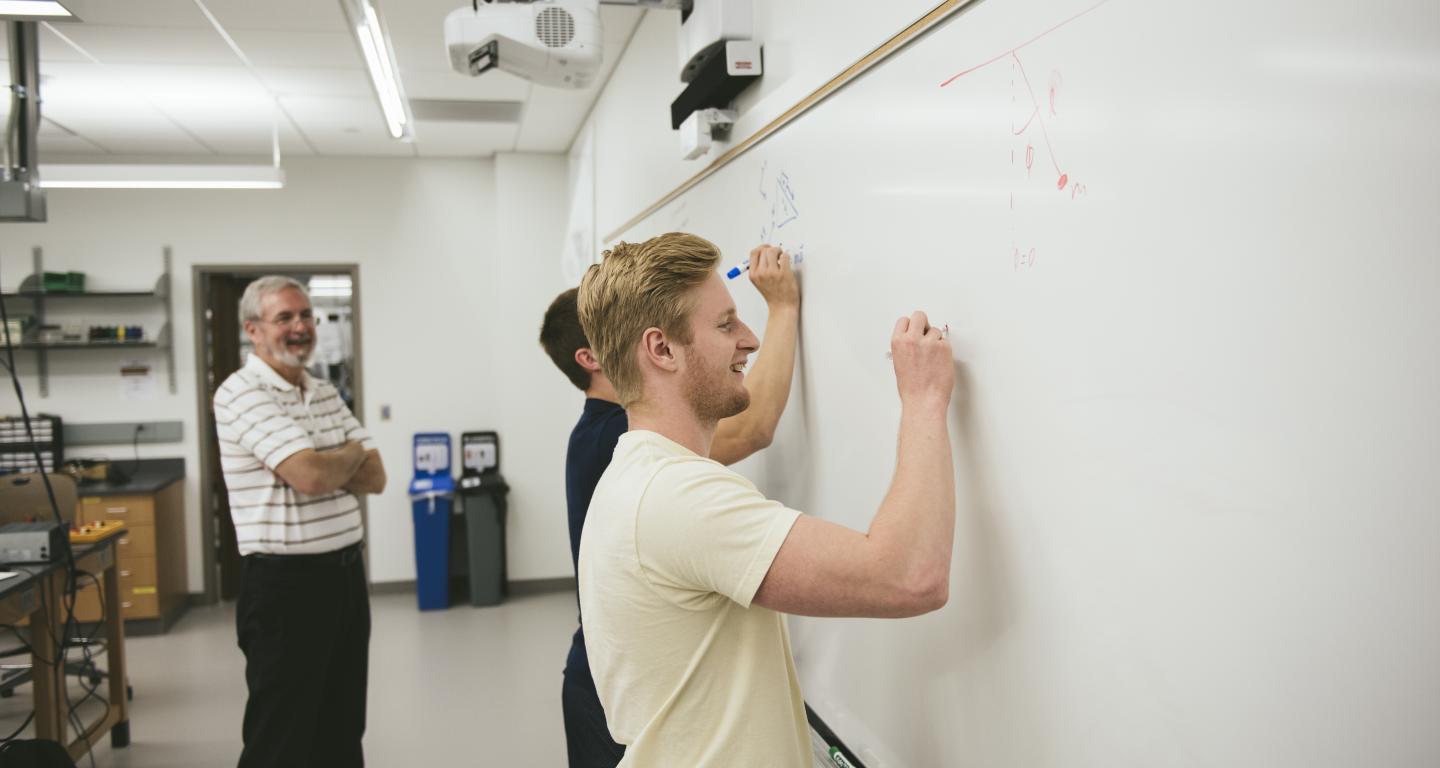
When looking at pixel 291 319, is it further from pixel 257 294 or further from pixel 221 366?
pixel 221 366

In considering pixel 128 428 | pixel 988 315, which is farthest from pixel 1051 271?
pixel 128 428

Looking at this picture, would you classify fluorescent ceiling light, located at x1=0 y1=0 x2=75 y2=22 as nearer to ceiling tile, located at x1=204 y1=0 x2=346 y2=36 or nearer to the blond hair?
ceiling tile, located at x1=204 y1=0 x2=346 y2=36

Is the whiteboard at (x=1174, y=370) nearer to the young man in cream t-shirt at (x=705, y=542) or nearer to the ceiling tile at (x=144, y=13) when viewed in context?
the young man in cream t-shirt at (x=705, y=542)

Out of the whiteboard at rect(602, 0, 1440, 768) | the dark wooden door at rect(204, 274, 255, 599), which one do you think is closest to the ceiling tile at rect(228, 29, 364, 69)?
the dark wooden door at rect(204, 274, 255, 599)

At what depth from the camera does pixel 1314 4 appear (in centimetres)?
67

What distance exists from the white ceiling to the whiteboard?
8.02 ft

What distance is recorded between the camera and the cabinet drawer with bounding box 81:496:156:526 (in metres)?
5.25

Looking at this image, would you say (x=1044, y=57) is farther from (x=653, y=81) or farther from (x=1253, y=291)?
(x=653, y=81)

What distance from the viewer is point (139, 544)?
532cm

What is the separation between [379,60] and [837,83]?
188cm

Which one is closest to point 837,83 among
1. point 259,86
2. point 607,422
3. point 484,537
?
point 607,422

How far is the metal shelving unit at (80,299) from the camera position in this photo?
216 inches

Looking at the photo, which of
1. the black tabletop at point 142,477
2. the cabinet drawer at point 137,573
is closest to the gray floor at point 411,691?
the cabinet drawer at point 137,573

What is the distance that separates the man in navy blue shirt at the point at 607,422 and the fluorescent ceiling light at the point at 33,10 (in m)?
1.33
